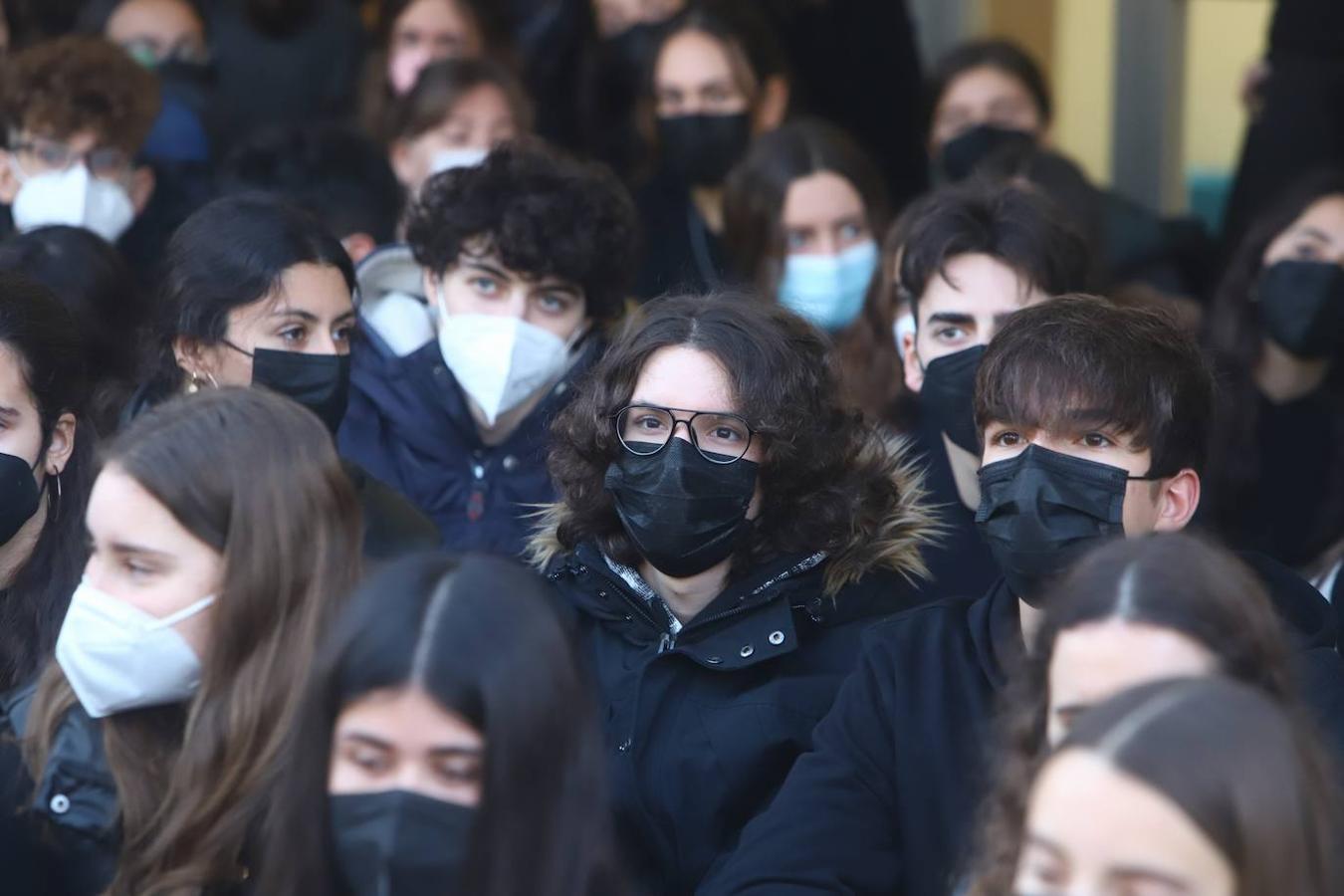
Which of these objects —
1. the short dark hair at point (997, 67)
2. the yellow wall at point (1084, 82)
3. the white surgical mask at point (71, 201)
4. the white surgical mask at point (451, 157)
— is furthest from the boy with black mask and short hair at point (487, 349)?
the yellow wall at point (1084, 82)

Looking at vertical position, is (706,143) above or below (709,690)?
above

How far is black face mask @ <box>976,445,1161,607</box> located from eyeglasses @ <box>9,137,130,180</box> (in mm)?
3179

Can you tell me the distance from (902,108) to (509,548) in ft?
11.3

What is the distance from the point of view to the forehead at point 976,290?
465cm

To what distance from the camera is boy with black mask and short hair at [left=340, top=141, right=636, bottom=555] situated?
488cm

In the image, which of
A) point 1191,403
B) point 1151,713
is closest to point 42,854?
point 1151,713

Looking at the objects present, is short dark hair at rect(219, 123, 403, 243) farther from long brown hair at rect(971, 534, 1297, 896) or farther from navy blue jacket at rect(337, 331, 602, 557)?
long brown hair at rect(971, 534, 1297, 896)

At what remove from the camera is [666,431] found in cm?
389

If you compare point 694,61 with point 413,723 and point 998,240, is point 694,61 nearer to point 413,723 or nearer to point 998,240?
point 998,240

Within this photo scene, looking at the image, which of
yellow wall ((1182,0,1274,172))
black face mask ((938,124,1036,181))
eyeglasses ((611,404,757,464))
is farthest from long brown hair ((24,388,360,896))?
yellow wall ((1182,0,1274,172))

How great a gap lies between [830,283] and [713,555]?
2.22 meters

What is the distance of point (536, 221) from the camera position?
4.97m

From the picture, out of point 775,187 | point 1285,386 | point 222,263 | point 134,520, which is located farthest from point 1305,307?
point 134,520

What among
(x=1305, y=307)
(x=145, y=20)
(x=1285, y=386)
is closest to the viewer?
(x=1305, y=307)
